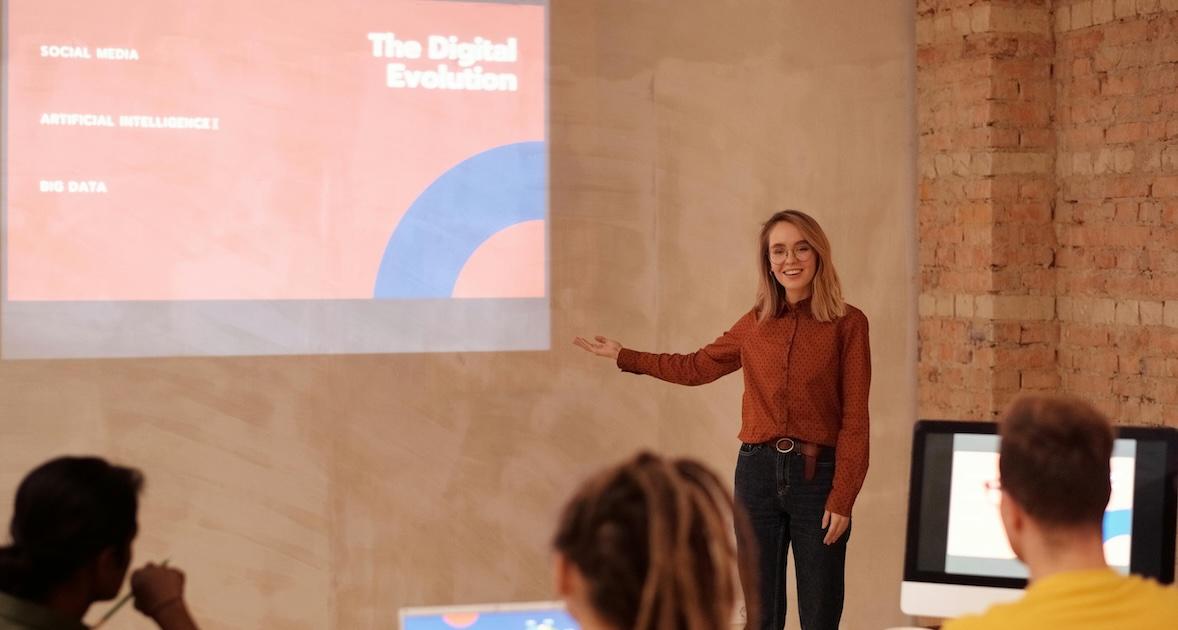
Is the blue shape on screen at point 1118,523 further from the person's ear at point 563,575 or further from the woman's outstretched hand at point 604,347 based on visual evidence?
the woman's outstretched hand at point 604,347

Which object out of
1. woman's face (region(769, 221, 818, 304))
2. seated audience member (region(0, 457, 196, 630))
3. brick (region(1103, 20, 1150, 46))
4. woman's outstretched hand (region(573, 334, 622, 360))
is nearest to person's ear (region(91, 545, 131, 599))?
seated audience member (region(0, 457, 196, 630))

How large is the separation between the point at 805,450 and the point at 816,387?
16 cm

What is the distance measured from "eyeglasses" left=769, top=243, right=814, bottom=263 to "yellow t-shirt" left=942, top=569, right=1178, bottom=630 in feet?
5.96

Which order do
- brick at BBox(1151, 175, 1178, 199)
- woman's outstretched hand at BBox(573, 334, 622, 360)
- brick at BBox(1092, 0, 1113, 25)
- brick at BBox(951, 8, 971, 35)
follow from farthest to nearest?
brick at BBox(951, 8, 971, 35)
brick at BBox(1092, 0, 1113, 25)
brick at BBox(1151, 175, 1178, 199)
woman's outstretched hand at BBox(573, 334, 622, 360)

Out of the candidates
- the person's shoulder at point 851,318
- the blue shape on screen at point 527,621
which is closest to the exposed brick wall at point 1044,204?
the person's shoulder at point 851,318

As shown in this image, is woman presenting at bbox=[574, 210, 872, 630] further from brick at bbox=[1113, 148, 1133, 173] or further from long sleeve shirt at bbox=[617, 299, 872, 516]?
brick at bbox=[1113, 148, 1133, 173]

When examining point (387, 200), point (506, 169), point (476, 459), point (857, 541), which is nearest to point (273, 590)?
point (476, 459)

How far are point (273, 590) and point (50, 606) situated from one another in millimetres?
2407

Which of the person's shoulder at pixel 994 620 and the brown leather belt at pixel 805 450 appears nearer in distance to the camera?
the person's shoulder at pixel 994 620

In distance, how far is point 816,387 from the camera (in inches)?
126

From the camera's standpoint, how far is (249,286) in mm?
3955

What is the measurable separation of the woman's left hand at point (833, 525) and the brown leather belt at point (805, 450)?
0.11m

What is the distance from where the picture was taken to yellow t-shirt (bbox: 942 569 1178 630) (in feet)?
4.64

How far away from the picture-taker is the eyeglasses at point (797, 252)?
3248 millimetres
